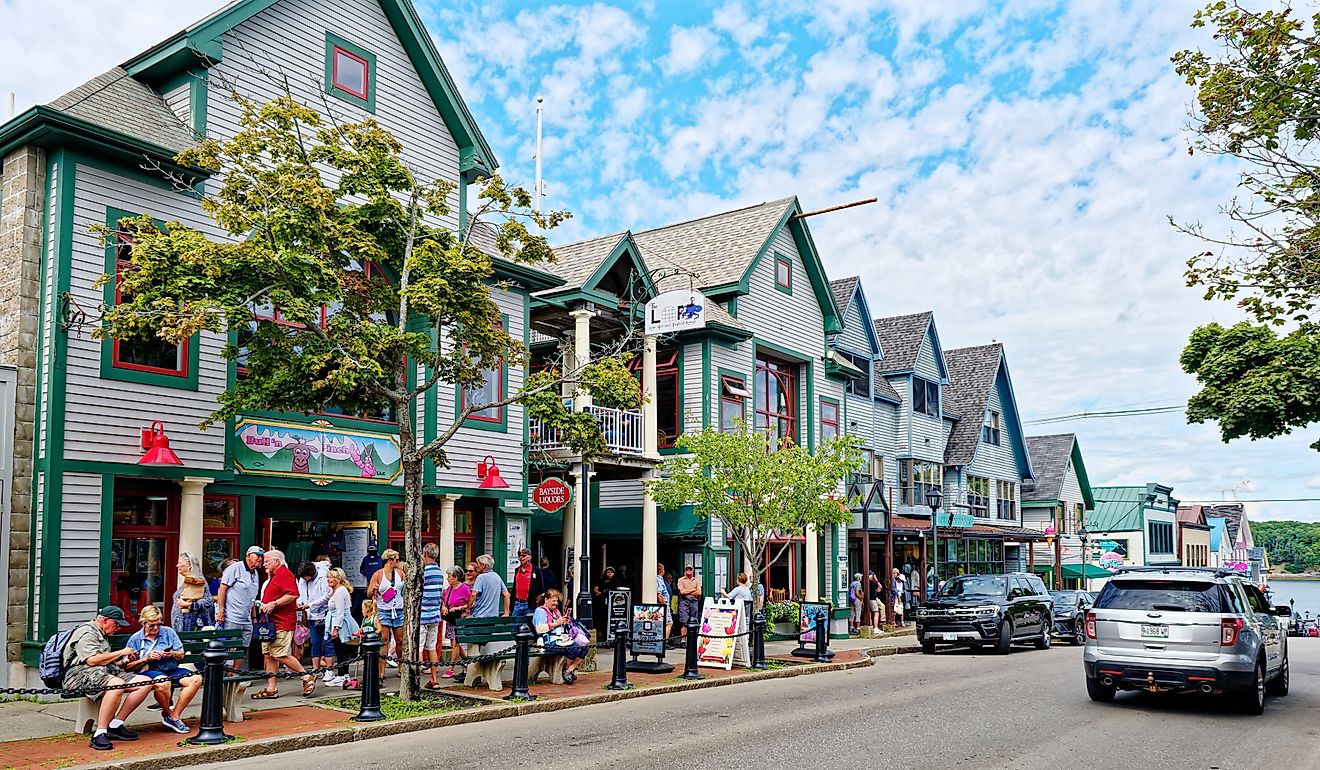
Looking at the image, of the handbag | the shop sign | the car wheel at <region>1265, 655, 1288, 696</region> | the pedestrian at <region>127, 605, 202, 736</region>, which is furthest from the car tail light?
the shop sign

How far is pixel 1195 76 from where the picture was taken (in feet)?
46.9

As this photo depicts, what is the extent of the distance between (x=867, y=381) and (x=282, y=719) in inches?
1023

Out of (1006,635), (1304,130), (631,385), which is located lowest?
(1006,635)

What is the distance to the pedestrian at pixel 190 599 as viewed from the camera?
13.0 m

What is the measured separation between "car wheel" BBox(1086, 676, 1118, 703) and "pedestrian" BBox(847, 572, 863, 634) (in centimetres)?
1485

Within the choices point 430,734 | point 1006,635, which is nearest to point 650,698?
point 430,734

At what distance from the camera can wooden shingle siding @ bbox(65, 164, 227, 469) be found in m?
14.2

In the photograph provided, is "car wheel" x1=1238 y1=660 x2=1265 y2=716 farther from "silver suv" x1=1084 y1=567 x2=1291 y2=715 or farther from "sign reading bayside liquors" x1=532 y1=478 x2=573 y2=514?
"sign reading bayside liquors" x1=532 y1=478 x2=573 y2=514

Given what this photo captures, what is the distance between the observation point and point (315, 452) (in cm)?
1700

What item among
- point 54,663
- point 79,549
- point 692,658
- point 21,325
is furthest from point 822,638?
point 21,325

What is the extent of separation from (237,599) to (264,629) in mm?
498

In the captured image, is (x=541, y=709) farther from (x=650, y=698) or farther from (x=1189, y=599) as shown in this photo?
(x=1189, y=599)

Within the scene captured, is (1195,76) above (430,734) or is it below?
above

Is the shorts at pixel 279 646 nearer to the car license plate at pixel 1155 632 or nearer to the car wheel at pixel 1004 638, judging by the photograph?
the car license plate at pixel 1155 632
